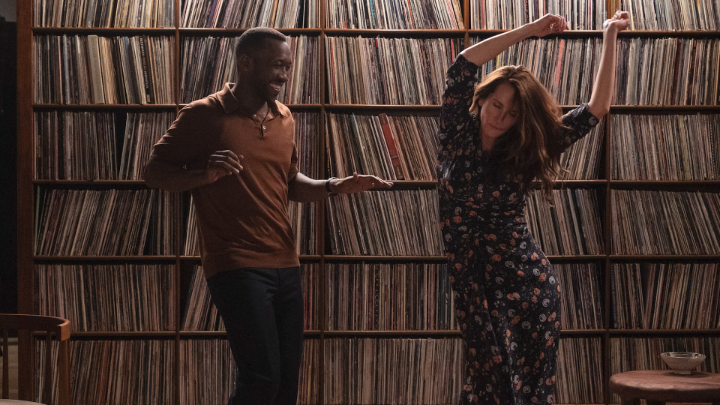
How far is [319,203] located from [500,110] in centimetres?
114

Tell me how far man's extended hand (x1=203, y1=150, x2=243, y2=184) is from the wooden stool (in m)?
1.63

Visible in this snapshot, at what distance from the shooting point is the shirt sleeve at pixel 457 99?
2.06 meters

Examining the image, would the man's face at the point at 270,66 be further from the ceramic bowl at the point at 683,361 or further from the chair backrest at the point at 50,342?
the ceramic bowl at the point at 683,361

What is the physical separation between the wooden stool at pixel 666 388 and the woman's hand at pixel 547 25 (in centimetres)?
131

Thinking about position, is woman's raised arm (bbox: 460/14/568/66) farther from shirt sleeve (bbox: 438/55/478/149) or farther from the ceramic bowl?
the ceramic bowl

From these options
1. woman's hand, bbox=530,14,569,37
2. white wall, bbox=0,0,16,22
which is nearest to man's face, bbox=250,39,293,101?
woman's hand, bbox=530,14,569,37

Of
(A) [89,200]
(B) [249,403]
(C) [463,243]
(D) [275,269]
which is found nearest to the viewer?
(B) [249,403]

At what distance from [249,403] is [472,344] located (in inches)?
29.0

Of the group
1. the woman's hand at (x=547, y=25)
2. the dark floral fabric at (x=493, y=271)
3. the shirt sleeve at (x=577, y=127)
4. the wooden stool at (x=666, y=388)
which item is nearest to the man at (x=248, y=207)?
the dark floral fabric at (x=493, y=271)

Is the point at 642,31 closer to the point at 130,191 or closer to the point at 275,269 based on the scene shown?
the point at 275,269

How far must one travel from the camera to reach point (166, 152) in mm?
1997

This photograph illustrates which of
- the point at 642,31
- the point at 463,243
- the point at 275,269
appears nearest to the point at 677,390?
the point at 463,243

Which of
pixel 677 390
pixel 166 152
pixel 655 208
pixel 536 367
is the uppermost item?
pixel 166 152

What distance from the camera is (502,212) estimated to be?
2123 millimetres
